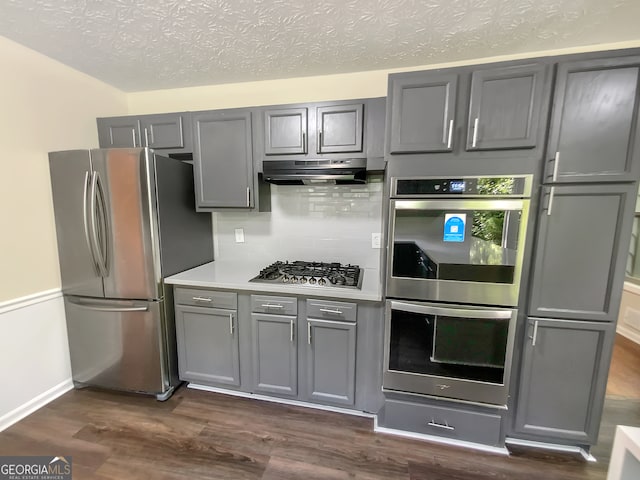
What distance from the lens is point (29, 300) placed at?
1911 millimetres

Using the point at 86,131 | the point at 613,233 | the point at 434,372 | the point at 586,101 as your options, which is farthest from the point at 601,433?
the point at 86,131

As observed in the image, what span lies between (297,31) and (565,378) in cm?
263

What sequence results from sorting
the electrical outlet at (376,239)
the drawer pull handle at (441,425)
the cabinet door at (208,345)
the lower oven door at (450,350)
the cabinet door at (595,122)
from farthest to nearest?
1. the electrical outlet at (376,239)
2. the cabinet door at (208,345)
3. the drawer pull handle at (441,425)
4. the lower oven door at (450,350)
5. the cabinet door at (595,122)

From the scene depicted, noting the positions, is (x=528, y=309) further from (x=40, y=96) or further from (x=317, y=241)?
(x=40, y=96)

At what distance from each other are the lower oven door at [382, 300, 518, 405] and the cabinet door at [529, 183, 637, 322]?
274 millimetres

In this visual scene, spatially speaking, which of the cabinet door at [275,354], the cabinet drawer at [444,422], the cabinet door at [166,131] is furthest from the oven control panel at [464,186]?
the cabinet door at [166,131]

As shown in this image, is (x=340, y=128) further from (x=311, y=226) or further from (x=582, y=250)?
(x=582, y=250)

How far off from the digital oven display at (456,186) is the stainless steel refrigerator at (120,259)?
1.93 m

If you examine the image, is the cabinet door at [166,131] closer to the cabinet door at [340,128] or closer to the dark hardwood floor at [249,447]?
the cabinet door at [340,128]

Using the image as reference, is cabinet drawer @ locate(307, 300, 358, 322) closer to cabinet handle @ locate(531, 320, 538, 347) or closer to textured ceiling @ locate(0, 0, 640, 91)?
cabinet handle @ locate(531, 320, 538, 347)

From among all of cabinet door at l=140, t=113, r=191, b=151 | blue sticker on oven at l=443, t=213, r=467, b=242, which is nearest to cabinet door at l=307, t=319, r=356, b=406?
blue sticker on oven at l=443, t=213, r=467, b=242

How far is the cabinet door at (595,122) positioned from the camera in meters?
1.36

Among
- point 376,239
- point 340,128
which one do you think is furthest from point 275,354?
point 340,128

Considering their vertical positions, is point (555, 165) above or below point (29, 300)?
above
